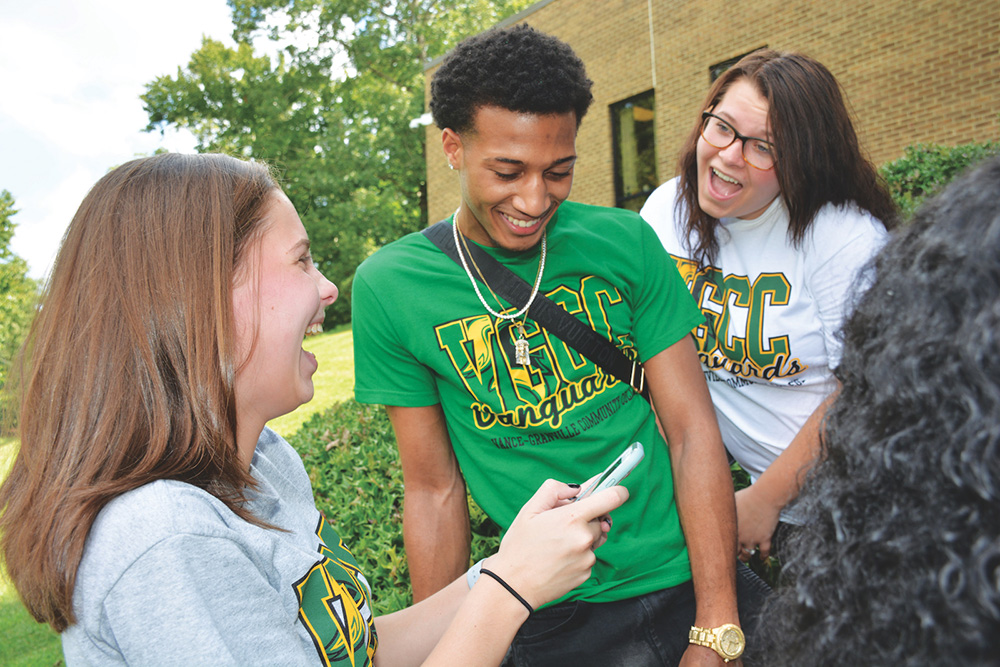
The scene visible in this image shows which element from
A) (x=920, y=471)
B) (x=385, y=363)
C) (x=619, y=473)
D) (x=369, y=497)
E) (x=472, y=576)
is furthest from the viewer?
(x=369, y=497)

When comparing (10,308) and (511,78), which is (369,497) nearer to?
(511,78)

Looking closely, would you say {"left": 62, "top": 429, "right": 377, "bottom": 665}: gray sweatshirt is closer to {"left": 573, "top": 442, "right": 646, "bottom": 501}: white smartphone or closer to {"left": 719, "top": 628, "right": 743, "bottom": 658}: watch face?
{"left": 573, "top": 442, "right": 646, "bottom": 501}: white smartphone

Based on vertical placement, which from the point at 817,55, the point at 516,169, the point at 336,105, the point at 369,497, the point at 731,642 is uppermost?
the point at 336,105

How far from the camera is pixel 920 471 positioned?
0.71m

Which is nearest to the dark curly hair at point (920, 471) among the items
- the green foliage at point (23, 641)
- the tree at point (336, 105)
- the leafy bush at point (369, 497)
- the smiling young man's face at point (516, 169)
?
the smiling young man's face at point (516, 169)

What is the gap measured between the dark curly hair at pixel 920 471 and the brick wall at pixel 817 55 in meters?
7.12

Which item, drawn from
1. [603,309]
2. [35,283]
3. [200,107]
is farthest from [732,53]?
[200,107]

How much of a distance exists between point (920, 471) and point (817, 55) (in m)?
11.4

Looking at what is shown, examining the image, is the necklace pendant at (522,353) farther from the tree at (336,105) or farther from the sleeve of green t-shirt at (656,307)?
the tree at (336,105)

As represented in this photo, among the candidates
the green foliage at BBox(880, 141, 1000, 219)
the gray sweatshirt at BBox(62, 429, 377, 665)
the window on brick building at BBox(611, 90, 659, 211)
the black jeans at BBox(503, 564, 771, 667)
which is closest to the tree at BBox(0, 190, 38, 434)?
the gray sweatshirt at BBox(62, 429, 377, 665)

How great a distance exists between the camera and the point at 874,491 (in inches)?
30.5

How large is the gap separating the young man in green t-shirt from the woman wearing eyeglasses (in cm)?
36

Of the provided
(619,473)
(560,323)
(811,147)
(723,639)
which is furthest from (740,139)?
(723,639)

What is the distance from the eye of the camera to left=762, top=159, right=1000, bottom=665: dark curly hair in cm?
65
